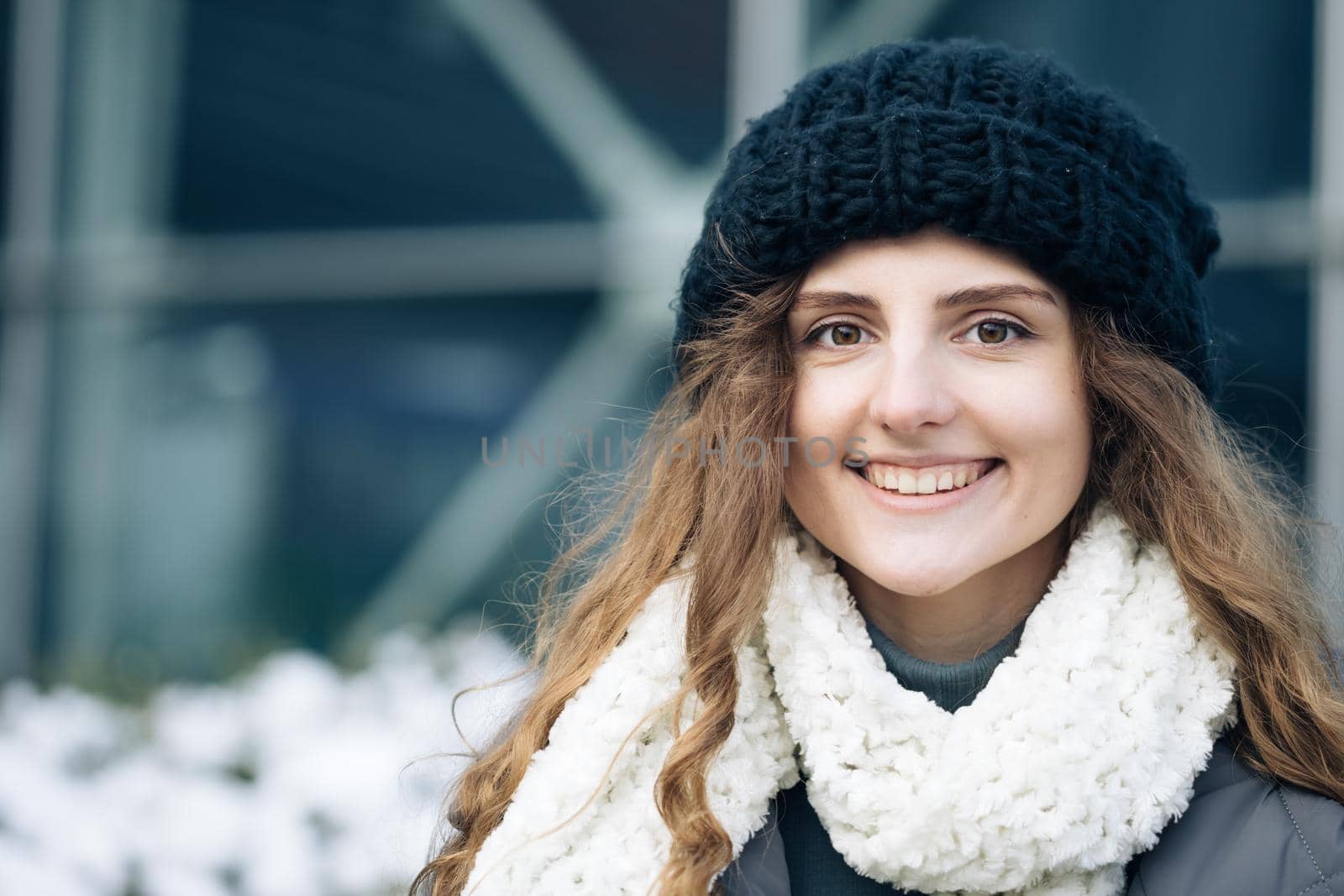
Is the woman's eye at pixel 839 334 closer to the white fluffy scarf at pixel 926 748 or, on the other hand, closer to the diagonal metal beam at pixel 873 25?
the white fluffy scarf at pixel 926 748

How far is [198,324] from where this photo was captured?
16.7ft

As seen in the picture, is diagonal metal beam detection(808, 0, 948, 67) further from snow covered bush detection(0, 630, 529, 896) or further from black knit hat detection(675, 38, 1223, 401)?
black knit hat detection(675, 38, 1223, 401)

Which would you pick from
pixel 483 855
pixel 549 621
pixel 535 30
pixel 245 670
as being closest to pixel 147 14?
pixel 535 30

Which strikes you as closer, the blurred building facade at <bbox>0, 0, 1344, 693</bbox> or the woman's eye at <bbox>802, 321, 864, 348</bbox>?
the woman's eye at <bbox>802, 321, 864, 348</bbox>

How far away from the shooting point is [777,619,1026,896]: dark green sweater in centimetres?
176

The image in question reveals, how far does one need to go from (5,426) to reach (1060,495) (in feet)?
15.8

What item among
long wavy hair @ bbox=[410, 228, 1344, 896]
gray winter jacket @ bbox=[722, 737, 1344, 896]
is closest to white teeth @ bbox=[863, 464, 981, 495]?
long wavy hair @ bbox=[410, 228, 1344, 896]

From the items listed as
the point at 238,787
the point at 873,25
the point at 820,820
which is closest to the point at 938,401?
the point at 820,820

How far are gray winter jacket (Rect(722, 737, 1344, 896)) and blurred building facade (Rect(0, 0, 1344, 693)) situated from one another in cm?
285

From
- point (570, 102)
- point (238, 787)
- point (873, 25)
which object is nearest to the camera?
point (238, 787)

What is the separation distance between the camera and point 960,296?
5.44 ft

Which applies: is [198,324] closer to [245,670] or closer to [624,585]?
[245,670]

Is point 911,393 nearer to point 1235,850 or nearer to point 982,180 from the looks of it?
point 982,180

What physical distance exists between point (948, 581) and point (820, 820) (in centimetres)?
40
